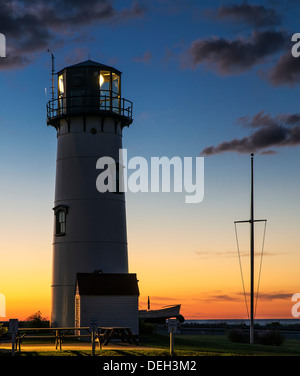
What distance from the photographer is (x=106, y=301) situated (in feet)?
137

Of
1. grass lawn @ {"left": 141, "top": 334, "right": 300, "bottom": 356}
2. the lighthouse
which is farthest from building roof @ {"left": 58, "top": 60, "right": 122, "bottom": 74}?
grass lawn @ {"left": 141, "top": 334, "right": 300, "bottom": 356}

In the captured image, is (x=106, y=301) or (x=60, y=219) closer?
(x=106, y=301)

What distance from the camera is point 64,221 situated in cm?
4541

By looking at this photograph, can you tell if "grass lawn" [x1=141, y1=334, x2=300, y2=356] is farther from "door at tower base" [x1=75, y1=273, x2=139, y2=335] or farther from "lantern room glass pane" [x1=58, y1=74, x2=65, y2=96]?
"lantern room glass pane" [x1=58, y1=74, x2=65, y2=96]

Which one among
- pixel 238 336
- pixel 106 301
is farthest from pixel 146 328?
pixel 238 336

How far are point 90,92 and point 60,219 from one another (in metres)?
7.86

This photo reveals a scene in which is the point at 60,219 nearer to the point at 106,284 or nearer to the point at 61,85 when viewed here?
the point at 106,284

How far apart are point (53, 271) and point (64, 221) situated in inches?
126

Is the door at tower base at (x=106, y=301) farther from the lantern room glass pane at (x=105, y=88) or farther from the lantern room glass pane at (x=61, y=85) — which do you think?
the lantern room glass pane at (x=61, y=85)

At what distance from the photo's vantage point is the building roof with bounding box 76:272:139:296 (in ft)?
137

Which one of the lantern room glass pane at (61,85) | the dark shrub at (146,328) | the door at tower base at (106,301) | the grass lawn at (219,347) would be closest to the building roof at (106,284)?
the door at tower base at (106,301)

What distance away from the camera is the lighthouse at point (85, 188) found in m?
44.7

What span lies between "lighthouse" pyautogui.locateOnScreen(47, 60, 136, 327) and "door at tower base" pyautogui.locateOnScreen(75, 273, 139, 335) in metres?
1.77

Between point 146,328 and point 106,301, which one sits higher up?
point 106,301
